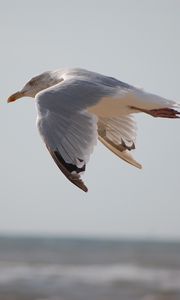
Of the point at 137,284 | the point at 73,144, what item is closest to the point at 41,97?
the point at 73,144

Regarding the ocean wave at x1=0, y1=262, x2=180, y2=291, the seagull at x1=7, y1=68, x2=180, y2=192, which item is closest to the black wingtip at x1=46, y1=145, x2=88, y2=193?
the seagull at x1=7, y1=68, x2=180, y2=192

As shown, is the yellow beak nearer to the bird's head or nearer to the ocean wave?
the bird's head

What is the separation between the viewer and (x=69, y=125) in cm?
576

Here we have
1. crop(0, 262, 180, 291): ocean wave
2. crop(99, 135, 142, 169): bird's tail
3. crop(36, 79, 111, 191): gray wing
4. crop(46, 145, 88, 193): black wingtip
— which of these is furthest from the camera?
crop(0, 262, 180, 291): ocean wave

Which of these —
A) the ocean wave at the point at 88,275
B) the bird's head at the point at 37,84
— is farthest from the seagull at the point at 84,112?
the ocean wave at the point at 88,275

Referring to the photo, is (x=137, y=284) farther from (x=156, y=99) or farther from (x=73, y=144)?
(x=73, y=144)

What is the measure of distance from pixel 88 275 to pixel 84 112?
13.5 meters

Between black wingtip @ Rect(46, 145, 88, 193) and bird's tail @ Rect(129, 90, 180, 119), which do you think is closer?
black wingtip @ Rect(46, 145, 88, 193)

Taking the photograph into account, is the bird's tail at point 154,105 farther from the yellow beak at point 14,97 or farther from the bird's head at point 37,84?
the yellow beak at point 14,97

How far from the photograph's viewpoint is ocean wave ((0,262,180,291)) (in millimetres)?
17142

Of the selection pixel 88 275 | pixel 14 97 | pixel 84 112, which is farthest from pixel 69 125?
pixel 88 275

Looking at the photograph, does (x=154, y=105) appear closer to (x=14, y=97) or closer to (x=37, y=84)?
(x=37, y=84)

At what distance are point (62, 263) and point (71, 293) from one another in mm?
7699

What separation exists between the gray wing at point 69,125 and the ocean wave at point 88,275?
10361 millimetres
